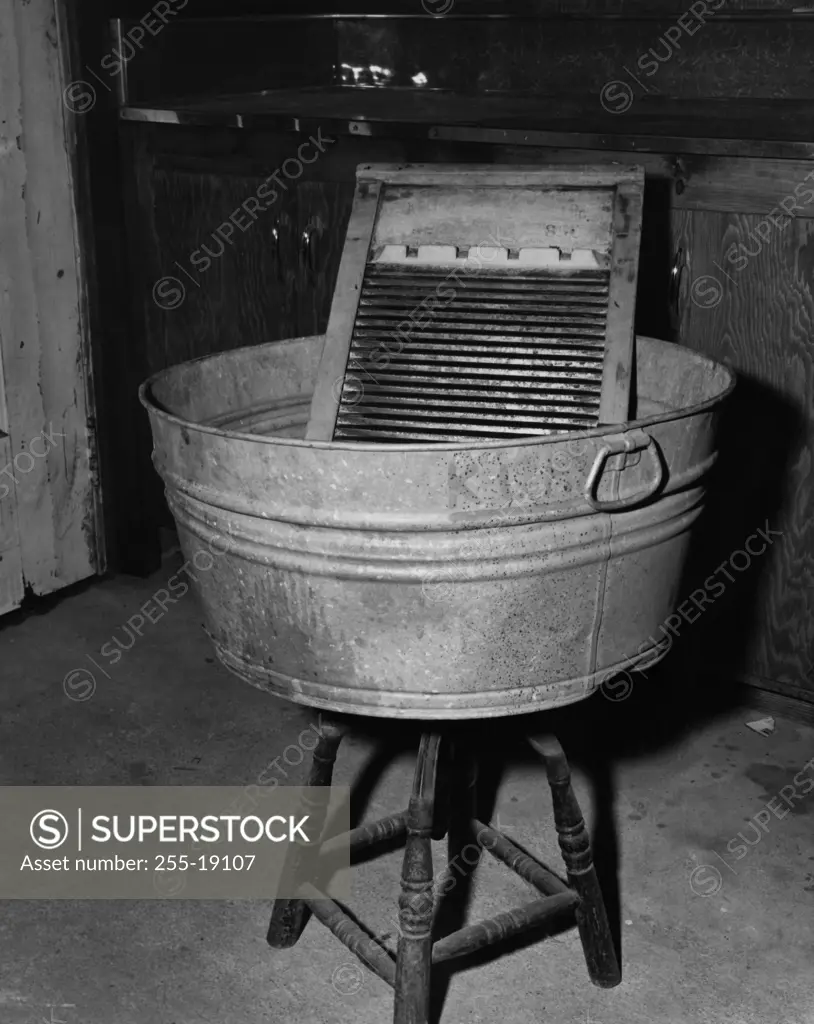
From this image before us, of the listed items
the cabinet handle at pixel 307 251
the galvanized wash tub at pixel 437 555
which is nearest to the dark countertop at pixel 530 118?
the cabinet handle at pixel 307 251

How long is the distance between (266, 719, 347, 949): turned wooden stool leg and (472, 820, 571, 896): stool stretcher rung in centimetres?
33

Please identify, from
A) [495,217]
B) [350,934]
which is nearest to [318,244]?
[495,217]

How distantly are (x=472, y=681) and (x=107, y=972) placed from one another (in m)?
1.07

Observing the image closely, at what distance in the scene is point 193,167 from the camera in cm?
359

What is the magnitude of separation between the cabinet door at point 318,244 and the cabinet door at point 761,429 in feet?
3.06

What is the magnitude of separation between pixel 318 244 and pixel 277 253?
6.3 inches

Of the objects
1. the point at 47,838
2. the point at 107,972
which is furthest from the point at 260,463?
the point at 47,838

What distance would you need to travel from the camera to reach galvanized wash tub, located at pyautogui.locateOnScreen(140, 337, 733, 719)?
1.71 metres

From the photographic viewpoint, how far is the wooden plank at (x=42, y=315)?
3.44 meters

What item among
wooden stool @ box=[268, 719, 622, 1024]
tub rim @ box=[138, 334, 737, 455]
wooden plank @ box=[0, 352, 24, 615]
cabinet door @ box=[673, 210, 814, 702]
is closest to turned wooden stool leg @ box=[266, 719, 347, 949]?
wooden stool @ box=[268, 719, 622, 1024]

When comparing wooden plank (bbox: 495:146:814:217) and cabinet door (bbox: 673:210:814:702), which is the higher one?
wooden plank (bbox: 495:146:814:217)

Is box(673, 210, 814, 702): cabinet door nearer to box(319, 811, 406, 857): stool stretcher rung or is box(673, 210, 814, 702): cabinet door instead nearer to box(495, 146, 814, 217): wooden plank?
box(495, 146, 814, 217): wooden plank

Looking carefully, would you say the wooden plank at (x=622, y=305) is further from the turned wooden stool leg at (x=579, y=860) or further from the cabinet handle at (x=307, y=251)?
the cabinet handle at (x=307, y=251)

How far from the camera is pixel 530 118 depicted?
3123mm
